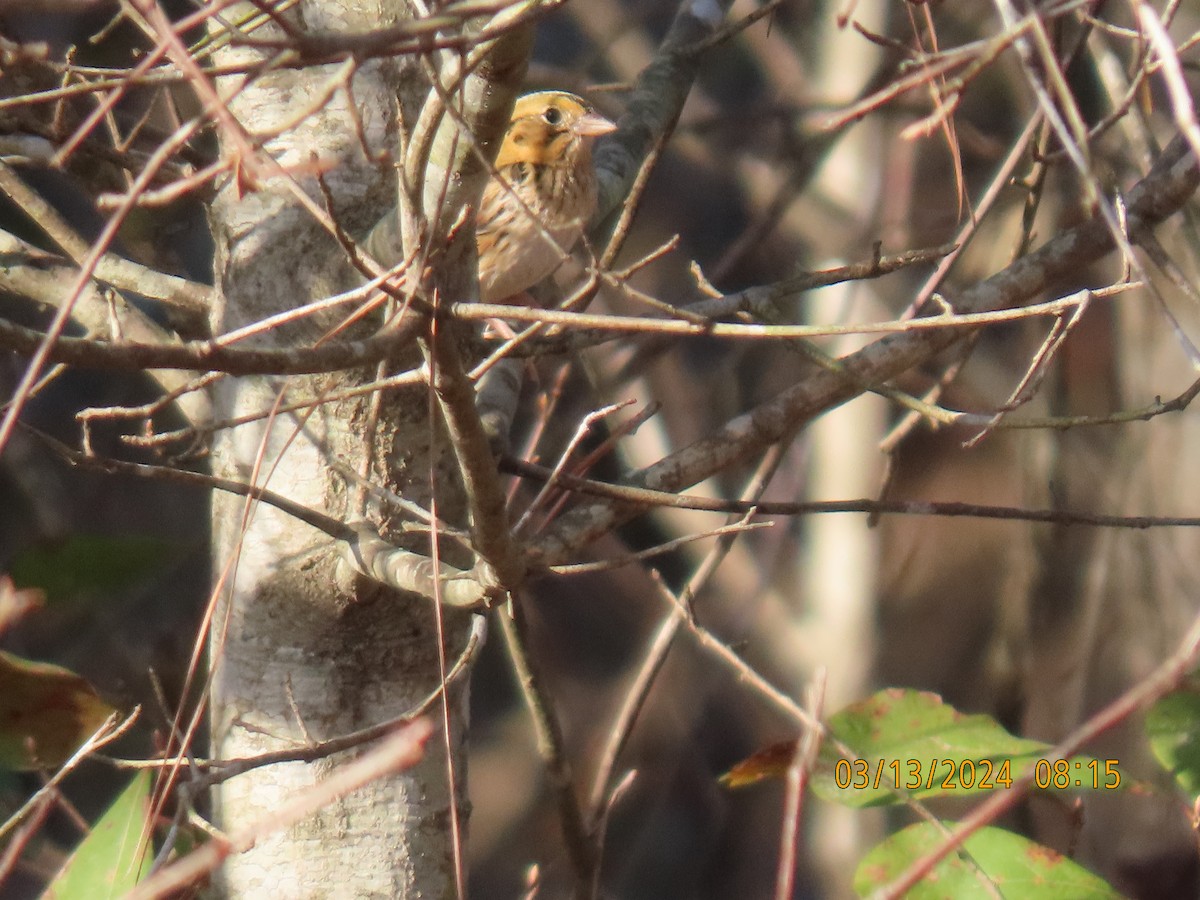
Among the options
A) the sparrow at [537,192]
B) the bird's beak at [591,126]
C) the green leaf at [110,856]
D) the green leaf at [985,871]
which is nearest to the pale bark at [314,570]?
the green leaf at [110,856]

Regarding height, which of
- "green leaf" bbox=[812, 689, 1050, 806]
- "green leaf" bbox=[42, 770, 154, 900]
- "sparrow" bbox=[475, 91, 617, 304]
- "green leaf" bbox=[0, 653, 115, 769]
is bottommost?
"green leaf" bbox=[812, 689, 1050, 806]

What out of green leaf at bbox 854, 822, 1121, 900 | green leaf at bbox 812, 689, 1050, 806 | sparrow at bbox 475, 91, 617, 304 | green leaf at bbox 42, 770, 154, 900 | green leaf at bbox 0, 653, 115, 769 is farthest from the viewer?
sparrow at bbox 475, 91, 617, 304

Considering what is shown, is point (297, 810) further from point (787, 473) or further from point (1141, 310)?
point (787, 473)

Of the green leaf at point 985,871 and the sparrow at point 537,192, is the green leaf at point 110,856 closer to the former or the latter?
the green leaf at point 985,871

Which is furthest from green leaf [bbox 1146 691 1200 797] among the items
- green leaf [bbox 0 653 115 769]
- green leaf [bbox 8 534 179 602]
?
green leaf [bbox 8 534 179 602]

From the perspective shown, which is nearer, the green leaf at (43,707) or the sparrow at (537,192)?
the green leaf at (43,707)

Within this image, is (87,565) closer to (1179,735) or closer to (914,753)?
(914,753)

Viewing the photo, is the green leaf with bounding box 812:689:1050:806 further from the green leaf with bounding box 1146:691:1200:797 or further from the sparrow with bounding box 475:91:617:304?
the sparrow with bounding box 475:91:617:304

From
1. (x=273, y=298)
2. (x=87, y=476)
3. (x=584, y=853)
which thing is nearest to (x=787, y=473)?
(x=87, y=476)
